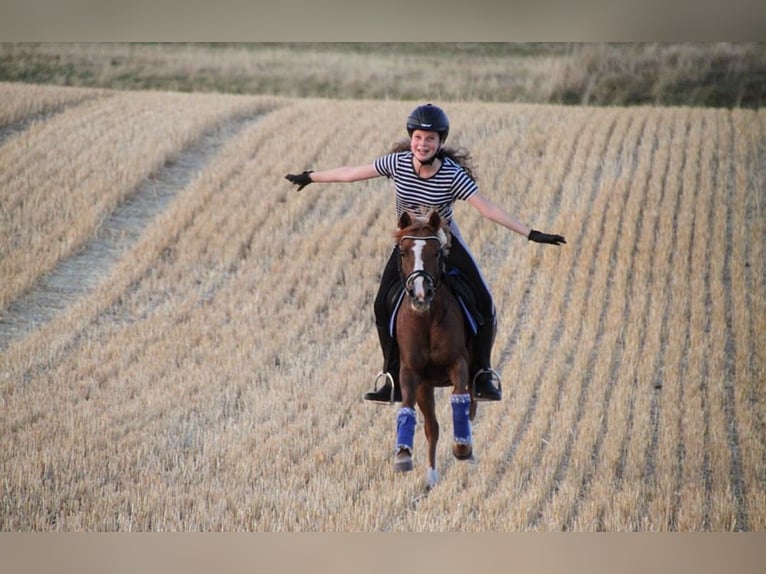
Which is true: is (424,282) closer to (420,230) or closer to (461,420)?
(420,230)

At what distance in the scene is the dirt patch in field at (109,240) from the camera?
8.57 metres

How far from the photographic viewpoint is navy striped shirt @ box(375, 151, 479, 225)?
5188 mm

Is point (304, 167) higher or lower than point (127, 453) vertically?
higher

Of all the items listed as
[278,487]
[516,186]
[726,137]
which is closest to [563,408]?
[278,487]

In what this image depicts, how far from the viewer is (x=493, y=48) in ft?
31.5

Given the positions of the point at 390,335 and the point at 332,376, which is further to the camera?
the point at 332,376

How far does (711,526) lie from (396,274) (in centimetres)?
293

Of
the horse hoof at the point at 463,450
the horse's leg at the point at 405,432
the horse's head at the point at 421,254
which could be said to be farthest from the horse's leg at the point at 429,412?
the horse's head at the point at 421,254

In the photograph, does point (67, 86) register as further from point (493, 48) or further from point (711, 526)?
point (711, 526)

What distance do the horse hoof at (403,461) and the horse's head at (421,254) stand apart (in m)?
0.55

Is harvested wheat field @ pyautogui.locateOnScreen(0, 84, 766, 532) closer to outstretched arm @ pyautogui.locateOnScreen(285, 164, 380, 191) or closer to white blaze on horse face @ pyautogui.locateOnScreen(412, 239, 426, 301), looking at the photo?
outstretched arm @ pyautogui.locateOnScreen(285, 164, 380, 191)

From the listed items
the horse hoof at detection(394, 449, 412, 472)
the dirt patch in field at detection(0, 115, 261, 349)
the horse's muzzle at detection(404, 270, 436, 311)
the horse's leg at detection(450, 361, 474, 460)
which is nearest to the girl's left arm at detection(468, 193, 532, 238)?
the horse's muzzle at detection(404, 270, 436, 311)

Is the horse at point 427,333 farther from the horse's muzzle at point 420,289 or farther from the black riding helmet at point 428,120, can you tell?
the black riding helmet at point 428,120

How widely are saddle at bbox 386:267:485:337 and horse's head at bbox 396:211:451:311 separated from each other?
239mm
